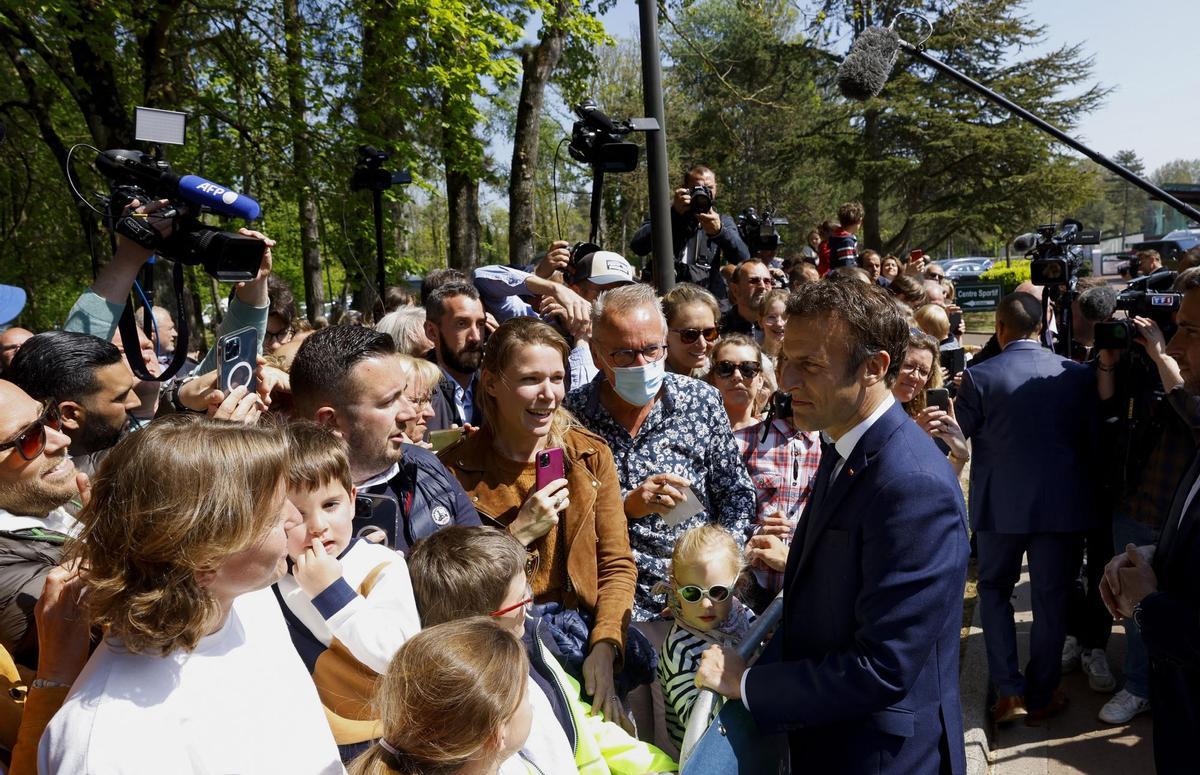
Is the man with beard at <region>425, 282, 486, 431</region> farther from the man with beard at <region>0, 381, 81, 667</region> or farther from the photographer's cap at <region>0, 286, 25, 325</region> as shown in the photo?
the man with beard at <region>0, 381, 81, 667</region>

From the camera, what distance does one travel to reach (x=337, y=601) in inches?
78.4

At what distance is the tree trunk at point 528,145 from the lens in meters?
11.8

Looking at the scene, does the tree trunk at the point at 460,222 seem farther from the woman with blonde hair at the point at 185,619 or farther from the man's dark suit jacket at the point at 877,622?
the woman with blonde hair at the point at 185,619

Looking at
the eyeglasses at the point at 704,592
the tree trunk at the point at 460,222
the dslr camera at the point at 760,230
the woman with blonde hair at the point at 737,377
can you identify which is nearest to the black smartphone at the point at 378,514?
the eyeglasses at the point at 704,592

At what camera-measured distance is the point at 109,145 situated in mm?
10219

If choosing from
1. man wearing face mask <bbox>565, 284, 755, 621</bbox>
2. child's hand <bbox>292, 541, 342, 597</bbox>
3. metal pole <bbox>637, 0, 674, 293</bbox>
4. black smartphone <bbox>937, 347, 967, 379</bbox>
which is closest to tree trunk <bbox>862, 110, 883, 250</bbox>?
black smartphone <bbox>937, 347, 967, 379</bbox>

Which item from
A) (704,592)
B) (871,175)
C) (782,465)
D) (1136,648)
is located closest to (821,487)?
(704,592)

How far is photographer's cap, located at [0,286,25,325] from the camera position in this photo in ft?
9.30

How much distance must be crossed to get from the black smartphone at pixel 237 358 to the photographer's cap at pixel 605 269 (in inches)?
81.7

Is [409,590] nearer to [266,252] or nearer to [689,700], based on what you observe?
[689,700]

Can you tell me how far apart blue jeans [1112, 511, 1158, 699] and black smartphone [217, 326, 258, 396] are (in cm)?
404

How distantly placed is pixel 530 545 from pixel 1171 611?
1805 mm

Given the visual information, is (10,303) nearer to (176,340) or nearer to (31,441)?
(176,340)

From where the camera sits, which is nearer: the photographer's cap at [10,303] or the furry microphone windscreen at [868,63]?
the photographer's cap at [10,303]
